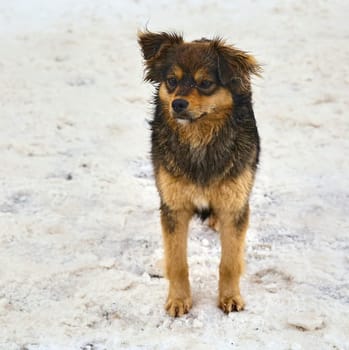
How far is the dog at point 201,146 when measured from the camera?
408 cm

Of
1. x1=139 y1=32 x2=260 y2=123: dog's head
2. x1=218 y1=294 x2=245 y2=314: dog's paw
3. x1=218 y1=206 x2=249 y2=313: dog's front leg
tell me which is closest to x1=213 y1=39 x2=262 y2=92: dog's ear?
x1=139 y1=32 x2=260 y2=123: dog's head

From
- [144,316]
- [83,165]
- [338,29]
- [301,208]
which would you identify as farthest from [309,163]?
[338,29]

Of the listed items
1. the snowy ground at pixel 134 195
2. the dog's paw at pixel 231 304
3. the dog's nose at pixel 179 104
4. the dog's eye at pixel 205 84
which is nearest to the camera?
the dog's nose at pixel 179 104

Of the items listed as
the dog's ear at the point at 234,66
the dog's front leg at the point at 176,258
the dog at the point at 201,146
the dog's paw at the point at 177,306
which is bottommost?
the dog's paw at the point at 177,306

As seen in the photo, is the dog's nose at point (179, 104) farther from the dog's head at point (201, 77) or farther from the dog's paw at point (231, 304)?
the dog's paw at point (231, 304)

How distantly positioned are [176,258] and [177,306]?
1.04ft

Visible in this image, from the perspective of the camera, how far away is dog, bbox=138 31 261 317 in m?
4.08

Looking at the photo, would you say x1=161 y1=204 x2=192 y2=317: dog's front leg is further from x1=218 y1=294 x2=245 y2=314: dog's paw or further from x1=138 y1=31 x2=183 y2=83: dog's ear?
x1=138 y1=31 x2=183 y2=83: dog's ear

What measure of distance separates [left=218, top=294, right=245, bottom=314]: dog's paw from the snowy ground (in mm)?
64

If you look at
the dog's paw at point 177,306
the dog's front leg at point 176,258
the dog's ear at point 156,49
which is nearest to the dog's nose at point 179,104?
the dog's ear at point 156,49

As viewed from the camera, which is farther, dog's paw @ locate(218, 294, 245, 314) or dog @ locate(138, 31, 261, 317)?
dog's paw @ locate(218, 294, 245, 314)

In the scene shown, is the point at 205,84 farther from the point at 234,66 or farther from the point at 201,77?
the point at 234,66

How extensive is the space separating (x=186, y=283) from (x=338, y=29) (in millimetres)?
6829

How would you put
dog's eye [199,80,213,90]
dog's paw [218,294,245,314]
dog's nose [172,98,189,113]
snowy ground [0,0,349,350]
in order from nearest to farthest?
dog's nose [172,98,189,113] → dog's eye [199,80,213,90] → snowy ground [0,0,349,350] → dog's paw [218,294,245,314]
